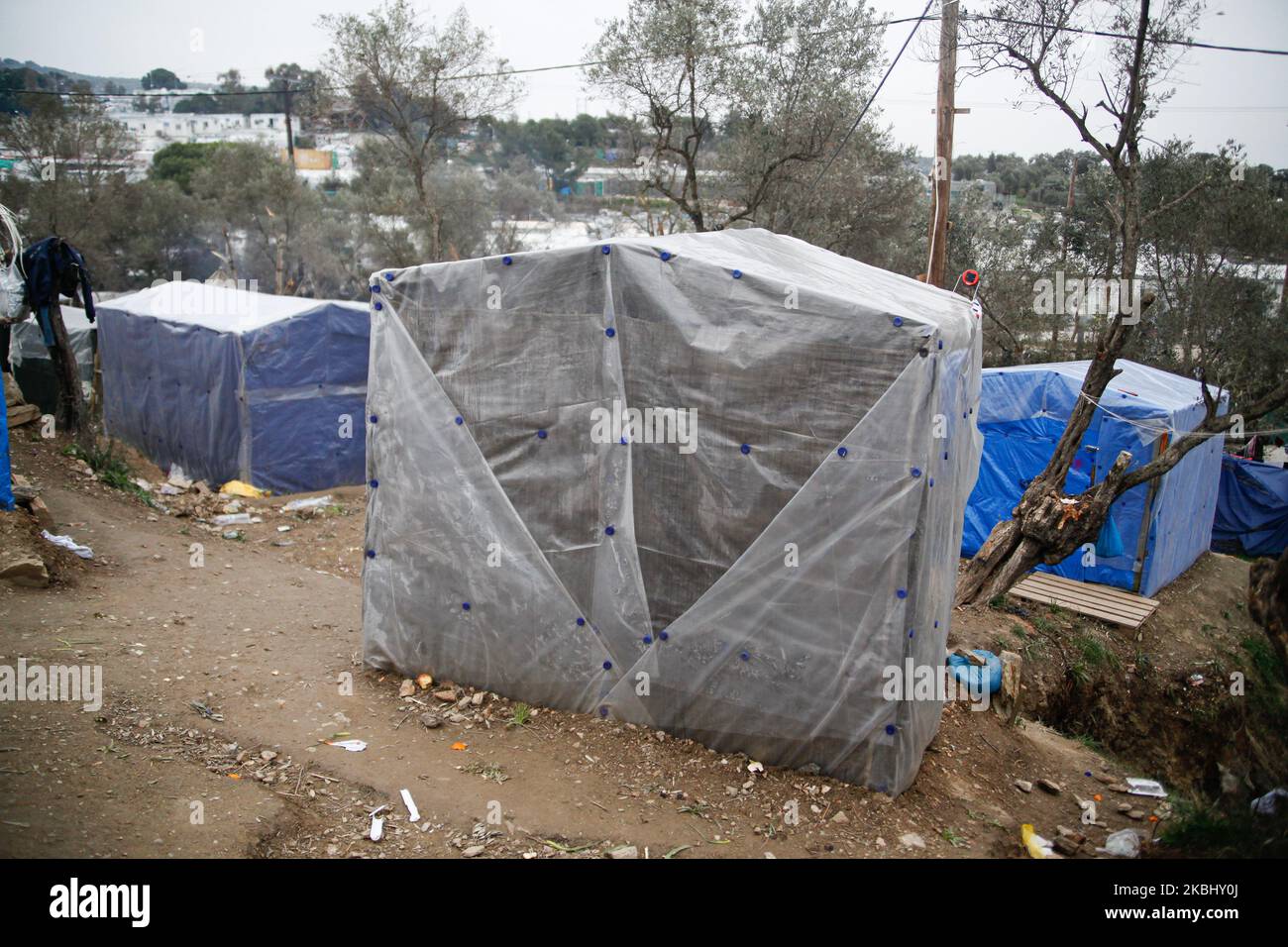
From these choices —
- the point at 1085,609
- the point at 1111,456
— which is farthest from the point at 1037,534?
the point at 1111,456

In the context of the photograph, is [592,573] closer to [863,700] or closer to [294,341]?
[863,700]

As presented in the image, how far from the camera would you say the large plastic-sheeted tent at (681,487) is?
4371mm

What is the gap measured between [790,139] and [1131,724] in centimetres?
1129

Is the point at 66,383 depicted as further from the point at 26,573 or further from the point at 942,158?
the point at 942,158

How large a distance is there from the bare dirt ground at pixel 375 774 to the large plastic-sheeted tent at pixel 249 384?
5623 millimetres

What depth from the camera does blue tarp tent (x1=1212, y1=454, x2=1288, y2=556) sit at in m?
14.0

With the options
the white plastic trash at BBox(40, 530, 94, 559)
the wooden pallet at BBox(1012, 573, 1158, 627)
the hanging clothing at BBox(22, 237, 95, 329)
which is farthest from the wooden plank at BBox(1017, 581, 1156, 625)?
the hanging clothing at BBox(22, 237, 95, 329)

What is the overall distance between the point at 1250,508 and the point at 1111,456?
5416mm

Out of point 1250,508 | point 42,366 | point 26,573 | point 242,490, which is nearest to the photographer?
point 26,573

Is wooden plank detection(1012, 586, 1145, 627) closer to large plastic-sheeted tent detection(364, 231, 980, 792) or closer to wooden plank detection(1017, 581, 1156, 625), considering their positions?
wooden plank detection(1017, 581, 1156, 625)

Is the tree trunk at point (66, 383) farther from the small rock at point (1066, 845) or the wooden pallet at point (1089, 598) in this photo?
the wooden pallet at point (1089, 598)

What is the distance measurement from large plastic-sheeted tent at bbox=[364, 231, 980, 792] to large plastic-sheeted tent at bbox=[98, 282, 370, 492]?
7359mm

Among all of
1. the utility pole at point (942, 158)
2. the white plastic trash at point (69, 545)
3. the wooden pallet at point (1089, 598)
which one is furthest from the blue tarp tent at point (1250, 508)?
the white plastic trash at point (69, 545)

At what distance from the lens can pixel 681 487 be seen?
15.7 ft
